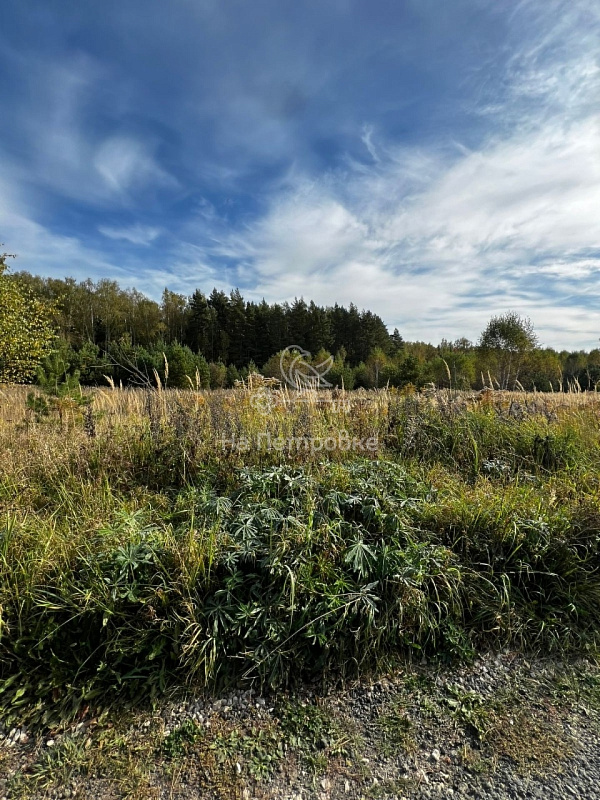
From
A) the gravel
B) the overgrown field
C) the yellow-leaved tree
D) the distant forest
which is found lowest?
the gravel

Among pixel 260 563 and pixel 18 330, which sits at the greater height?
pixel 18 330

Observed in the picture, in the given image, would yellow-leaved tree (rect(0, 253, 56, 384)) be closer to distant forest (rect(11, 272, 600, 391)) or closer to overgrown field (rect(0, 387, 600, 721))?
overgrown field (rect(0, 387, 600, 721))

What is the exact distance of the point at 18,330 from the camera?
909cm

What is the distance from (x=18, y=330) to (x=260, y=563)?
10.3 m

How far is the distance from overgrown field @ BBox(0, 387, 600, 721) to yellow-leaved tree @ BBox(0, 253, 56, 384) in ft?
23.7

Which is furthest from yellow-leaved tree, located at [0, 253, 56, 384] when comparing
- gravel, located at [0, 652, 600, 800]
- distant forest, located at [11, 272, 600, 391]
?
distant forest, located at [11, 272, 600, 391]

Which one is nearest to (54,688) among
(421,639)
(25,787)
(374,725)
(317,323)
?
(25,787)

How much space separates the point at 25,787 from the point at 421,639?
5.91 feet

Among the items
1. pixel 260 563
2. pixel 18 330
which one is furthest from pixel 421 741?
pixel 18 330

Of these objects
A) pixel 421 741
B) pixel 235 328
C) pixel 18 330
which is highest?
pixel 235 328

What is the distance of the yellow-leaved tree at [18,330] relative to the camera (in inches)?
343

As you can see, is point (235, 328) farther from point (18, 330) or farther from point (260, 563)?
point (260, 563)

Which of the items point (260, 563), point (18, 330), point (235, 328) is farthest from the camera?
point (235, 328)

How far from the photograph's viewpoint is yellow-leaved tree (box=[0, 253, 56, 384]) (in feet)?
28.6
